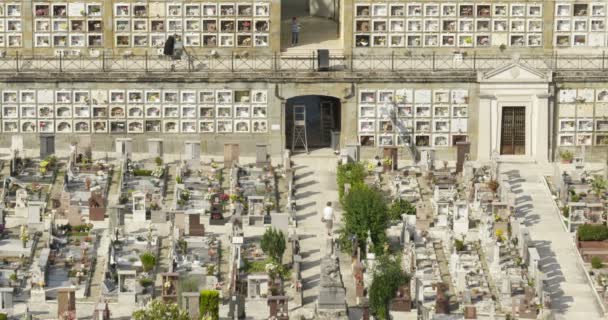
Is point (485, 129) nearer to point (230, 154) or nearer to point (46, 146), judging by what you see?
point (230, 154)

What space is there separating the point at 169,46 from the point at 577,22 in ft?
57.1

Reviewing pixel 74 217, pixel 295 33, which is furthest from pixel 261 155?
pixel 74 217

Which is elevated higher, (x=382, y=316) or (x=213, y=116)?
(x=213, y=116)

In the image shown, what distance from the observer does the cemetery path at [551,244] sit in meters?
90.6

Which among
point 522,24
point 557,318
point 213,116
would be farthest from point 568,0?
point 557,318

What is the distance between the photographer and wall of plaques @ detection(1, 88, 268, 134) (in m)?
105

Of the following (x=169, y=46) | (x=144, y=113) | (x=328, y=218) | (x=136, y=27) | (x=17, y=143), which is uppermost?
(x=136, y=27)

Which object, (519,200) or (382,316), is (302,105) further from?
(382,316)

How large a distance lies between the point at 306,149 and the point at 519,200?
398 inches

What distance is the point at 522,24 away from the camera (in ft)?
356

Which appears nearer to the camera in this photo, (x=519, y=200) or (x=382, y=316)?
(x=382, y=316)

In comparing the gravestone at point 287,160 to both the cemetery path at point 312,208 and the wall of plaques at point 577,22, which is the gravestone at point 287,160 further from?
the wall of plaques at point 577,22

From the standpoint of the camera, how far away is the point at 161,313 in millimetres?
85000

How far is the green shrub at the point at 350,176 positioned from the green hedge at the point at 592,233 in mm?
9297
